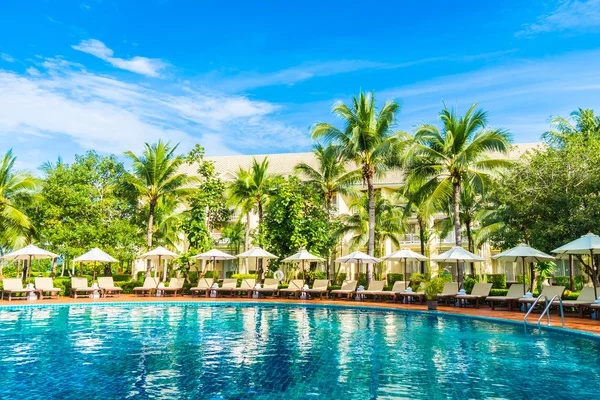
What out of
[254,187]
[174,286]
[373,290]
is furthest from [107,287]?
[373,290]

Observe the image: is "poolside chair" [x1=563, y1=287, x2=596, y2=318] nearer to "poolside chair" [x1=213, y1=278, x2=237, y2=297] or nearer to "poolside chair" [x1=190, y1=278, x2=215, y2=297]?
"poolside chair" [x1=213, y1=278, x2=237, y2=297]

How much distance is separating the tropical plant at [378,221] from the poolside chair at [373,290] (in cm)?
1048

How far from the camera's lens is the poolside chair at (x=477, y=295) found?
19.3 metres

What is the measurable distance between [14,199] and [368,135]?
2026cm

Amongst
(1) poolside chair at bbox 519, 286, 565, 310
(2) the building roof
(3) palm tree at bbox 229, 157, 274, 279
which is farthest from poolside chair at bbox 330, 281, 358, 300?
(2) the building roof

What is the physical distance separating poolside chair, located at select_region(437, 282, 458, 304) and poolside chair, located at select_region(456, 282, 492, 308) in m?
0.41

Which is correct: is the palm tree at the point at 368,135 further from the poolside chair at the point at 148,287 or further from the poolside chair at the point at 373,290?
the poolside chair at the point at 148,287

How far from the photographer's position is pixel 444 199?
24469mm

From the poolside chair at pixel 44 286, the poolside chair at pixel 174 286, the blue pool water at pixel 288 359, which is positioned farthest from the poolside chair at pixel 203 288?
the blue pool water at pixel 288 359

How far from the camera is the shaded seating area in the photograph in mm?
22781

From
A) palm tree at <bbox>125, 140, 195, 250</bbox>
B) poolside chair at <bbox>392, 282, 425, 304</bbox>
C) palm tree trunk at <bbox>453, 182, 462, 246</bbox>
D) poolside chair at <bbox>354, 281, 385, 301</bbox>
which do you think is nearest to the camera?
poolside chair at <bbox>392, 282, 425, 304</bbox>

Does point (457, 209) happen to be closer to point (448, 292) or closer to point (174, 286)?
point (448, 292)

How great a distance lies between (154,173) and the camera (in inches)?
1136

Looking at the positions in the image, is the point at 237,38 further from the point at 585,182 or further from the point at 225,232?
the point at 225,232
